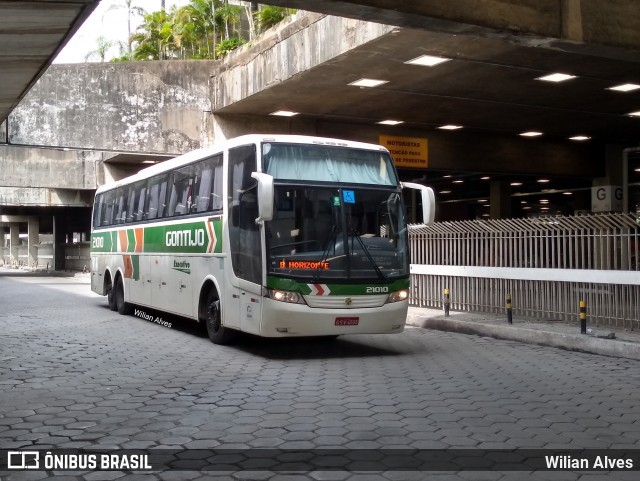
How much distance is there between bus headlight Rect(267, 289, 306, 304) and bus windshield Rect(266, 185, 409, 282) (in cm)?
25

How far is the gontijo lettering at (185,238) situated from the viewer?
13698 mm

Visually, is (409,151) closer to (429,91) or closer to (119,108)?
(429,91)

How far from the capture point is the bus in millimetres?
11188

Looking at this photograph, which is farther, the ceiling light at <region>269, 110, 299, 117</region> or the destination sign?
the ceiling light at <region>269, 110, 299, 117</region>

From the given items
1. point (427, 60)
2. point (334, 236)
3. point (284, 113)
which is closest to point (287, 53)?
point (427, 60)

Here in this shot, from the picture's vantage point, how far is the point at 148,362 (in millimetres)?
10891

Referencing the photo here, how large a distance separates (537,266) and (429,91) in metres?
5.64

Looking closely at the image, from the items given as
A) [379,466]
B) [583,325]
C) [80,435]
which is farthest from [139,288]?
[379,466]

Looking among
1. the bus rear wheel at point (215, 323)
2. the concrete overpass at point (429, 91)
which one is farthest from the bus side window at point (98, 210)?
the bus rear wheel at point (215, 323)

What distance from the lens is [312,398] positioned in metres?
8.20

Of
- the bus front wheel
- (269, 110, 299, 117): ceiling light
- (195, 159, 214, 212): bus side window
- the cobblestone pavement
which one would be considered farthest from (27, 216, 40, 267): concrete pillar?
(195, 159, 214, 212): bus side window

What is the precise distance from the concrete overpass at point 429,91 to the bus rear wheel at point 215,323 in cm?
559

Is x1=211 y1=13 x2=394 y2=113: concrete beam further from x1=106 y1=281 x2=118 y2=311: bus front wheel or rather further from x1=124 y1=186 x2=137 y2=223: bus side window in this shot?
x1=106 y1=281 x2=118 y2=311: bus front wheel

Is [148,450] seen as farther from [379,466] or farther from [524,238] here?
[524,238]
